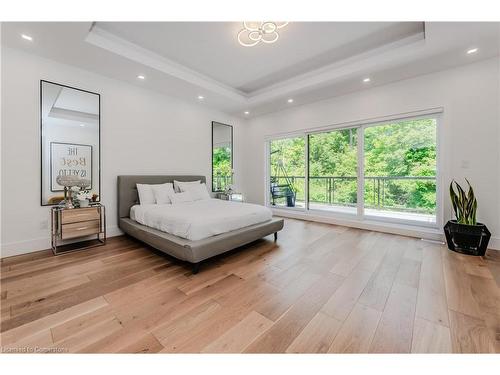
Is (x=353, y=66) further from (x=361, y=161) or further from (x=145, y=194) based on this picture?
(x=145, y=194)

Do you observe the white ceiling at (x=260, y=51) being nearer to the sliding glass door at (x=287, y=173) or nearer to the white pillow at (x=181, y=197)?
the sliding glass door at (x=287, y=173)

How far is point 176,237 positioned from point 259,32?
269cm

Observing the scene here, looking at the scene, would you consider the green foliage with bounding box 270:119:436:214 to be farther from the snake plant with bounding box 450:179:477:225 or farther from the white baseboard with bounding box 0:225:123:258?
the white baseboard with bounding box 0:225:123:258

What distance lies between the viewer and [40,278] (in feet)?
7.14

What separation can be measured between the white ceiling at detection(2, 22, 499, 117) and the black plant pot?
2346 mm

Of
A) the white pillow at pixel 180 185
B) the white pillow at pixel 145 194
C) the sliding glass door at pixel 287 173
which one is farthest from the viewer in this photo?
the sliding glass door at pixel 287 173

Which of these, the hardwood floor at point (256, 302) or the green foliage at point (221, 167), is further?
the green foliage at point (221, 167)

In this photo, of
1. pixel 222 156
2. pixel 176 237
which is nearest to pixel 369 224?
pixel 176 237

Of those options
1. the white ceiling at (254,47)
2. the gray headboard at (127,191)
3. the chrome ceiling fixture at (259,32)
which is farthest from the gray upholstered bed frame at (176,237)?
the chrome ceiling fixture at (259,32)

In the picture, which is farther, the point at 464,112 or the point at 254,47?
the point at 464,112

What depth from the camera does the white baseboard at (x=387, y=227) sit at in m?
3.39

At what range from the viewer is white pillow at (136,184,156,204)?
3635mm

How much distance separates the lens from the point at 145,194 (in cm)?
366

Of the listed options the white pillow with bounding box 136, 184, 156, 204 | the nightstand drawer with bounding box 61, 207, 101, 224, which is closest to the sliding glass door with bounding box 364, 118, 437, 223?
the white pillow with bounding box 136, 184, 156, 204
